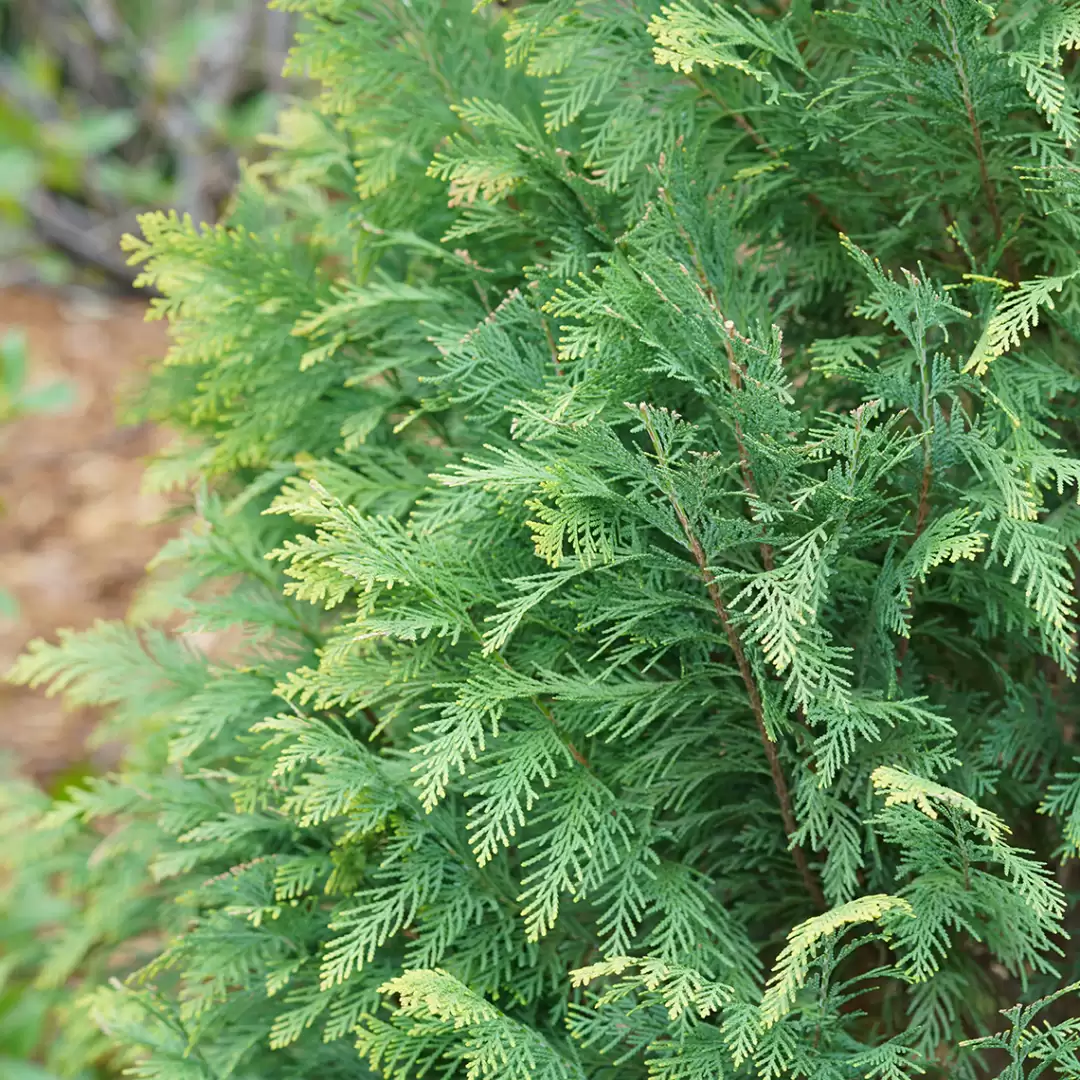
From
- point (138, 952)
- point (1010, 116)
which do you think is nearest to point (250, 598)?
point (138, 952)

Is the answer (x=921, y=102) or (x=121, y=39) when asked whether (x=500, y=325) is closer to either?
(x=921, y=102)

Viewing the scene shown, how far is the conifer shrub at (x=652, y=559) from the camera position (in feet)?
5.00

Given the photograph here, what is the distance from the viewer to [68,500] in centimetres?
532

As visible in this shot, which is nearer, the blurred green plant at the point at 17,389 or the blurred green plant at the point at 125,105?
the blurred green plant at the point at 17,389

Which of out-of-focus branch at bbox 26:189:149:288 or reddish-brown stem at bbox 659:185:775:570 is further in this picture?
out-of-focus branch at bbox 26:189:149:288

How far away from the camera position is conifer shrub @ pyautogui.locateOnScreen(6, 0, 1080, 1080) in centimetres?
152

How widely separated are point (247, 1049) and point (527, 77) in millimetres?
1673

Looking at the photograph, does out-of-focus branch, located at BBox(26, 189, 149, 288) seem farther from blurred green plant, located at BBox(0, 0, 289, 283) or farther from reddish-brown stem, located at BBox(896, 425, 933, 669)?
reddish-brown stem, located at BBox(896, 425, 933, 669)

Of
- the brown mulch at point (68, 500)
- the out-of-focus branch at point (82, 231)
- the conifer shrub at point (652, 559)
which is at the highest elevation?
the conifer shrub at point (652, 559)

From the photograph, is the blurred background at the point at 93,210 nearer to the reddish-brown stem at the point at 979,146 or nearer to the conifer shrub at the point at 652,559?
the conifer shrub at the point at 652,559

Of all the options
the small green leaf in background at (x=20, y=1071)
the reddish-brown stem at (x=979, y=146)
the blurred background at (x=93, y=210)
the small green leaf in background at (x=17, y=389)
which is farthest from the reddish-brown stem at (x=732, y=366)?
the blurred background at (x=93, y=210)

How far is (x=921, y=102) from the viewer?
1.71 metres

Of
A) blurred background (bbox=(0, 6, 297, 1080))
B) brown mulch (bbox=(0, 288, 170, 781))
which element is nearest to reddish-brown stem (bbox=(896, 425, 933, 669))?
brown mulch (bbox=(0, 288, 170, 781))

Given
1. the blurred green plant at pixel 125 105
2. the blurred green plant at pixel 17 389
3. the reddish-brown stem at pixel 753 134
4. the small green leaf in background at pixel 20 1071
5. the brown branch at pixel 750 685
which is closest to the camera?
the brown branch at pixel 750 685
